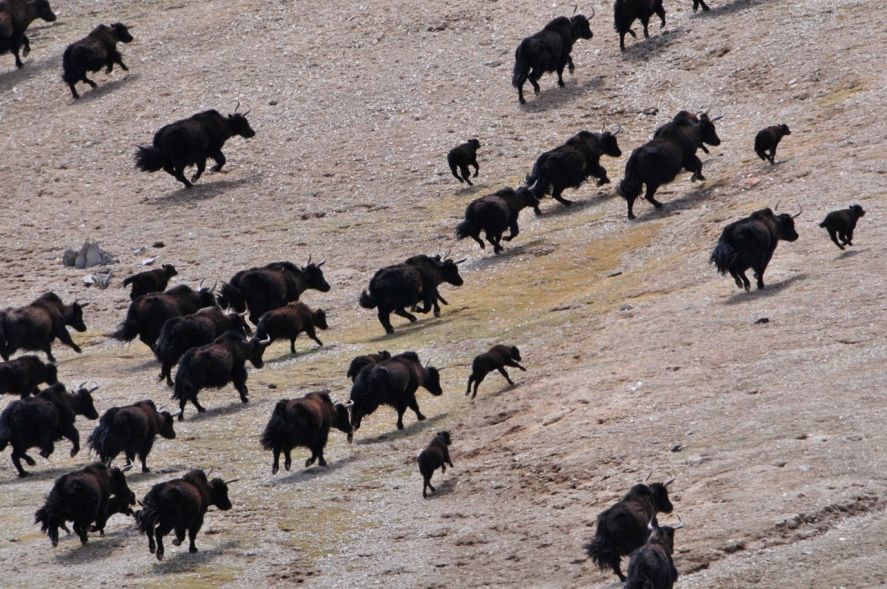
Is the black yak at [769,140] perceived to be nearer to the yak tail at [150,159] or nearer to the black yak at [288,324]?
the black yak at [288,324]

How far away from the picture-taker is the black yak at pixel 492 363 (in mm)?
21797

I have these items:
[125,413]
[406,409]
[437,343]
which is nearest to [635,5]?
[437,343]

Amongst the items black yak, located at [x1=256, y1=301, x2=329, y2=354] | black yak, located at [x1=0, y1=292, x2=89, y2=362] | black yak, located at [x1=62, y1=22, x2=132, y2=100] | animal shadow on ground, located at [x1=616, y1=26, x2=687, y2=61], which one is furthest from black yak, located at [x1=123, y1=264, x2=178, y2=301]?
black yak, located at [x1=62, y1=22, x2=132, y2=100]

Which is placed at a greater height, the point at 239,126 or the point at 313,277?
the point at 239,126

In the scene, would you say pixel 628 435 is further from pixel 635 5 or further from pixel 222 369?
pixel 635 5

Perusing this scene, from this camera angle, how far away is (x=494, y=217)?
29656mm

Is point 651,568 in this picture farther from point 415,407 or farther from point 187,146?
point 187,146

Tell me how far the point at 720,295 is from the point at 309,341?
6.97 m

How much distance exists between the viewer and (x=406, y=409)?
2248 cm

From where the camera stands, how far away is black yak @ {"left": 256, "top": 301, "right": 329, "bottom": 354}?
2566 cm

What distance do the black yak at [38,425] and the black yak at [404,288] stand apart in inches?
247

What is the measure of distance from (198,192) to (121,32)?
29.4 ft

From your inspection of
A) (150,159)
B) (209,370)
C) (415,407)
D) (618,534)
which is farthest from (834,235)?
(150,159)

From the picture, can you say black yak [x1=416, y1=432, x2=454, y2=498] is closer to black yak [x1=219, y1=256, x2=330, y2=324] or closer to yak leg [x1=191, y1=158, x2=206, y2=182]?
black yak [x1=219, y1=256, x2=330, y2=324]
